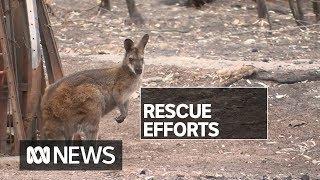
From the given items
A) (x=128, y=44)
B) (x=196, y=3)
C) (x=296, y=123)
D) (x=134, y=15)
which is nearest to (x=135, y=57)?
(x=128, y=44)

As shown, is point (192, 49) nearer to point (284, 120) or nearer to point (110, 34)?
point (110, 34)

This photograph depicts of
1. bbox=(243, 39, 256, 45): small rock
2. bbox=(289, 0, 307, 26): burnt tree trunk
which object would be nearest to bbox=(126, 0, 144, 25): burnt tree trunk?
bbox=(243, 39, 256, 45): small rock

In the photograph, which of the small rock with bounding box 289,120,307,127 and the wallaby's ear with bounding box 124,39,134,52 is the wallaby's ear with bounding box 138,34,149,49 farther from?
the small rock with bounding box 289,120,307,127

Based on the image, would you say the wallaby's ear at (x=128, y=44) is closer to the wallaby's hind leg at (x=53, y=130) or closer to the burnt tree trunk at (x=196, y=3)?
the wallaby's hind leg at (x=53, y=130)

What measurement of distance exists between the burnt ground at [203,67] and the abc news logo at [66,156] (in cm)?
16

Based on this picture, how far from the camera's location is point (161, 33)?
714 inches

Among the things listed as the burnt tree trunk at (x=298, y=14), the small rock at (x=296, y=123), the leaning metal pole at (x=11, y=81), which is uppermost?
the leaning metal pole at (x=11, y=81)

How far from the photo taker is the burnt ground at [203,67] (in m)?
7.72

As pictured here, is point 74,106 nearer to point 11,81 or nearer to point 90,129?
point 90,129

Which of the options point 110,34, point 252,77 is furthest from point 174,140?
point 110,34

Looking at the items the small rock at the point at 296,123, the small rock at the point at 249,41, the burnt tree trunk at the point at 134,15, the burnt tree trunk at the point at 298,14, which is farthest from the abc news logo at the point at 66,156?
the burnt tree trunk at the point at 298,14

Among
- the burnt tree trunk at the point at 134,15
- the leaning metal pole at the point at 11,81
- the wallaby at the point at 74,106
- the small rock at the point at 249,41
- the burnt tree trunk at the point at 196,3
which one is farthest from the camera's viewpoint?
the burnt tree trunk at the point at 196,3

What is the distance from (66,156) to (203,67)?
578 centimetres

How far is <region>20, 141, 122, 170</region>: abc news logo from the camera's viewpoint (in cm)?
771
